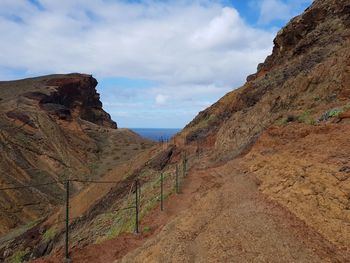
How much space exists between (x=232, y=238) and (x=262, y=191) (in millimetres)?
2932

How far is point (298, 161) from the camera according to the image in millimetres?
12320

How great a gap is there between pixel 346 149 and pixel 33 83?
279ft

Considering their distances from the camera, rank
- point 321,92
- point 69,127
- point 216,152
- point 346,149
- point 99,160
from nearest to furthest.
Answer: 1. point 346,149
2. point 321,92
3. point 216,152
4. point 99,160
5. point 69,127

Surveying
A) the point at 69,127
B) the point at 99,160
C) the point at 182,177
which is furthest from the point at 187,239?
the point at 69,127

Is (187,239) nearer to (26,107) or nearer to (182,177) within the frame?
(182,177)

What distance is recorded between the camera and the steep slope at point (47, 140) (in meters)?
50.8

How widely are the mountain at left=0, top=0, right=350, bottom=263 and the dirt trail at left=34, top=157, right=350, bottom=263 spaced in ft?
0.08

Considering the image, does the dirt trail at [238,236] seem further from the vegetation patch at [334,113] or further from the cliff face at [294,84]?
the cliff face at [294,84]

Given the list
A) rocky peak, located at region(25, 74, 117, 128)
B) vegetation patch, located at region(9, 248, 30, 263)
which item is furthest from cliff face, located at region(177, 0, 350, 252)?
rocky peak, located at region(25, 74, 117, 128)

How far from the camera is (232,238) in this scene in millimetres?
9750

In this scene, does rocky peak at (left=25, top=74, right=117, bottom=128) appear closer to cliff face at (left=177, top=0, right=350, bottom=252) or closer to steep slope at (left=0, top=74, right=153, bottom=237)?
steep slope at (left=0, top=74, right=153, bottom=237)

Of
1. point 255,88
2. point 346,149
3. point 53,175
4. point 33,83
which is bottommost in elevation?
point 53,175

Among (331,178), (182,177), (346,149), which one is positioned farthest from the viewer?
(182,177)

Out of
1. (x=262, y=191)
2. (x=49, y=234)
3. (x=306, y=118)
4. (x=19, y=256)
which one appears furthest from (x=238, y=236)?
(x=19, y=256)
